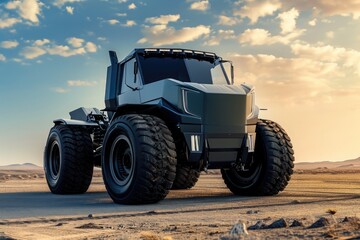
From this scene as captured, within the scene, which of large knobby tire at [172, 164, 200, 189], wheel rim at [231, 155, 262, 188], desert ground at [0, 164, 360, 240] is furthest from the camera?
large knobby tire at [172, 164, 200, 189]

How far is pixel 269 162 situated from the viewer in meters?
9.95

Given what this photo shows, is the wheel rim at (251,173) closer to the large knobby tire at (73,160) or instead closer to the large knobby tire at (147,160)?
the large knobby tire at (147,160)

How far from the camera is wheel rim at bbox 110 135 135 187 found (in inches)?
369

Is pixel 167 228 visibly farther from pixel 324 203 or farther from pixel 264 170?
pixel 264 170

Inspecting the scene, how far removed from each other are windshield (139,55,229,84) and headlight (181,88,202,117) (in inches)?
39.3

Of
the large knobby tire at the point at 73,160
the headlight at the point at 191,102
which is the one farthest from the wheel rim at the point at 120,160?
the large knobby tire at the point at 73,160

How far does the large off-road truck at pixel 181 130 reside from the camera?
8.59 m

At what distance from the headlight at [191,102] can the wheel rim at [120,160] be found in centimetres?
117

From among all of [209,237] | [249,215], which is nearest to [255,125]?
[249,215]

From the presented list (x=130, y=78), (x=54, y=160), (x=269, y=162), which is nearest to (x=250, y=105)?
(x=269, y=162)

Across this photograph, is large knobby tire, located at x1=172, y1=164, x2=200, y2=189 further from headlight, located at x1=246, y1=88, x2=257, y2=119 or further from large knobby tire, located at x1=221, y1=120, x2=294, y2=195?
headlight, located at x1=246, y1=88, x2=257, y2=119

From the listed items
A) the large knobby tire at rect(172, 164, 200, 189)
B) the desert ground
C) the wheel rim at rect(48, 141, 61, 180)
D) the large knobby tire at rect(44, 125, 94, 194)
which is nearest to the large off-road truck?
the desert ground

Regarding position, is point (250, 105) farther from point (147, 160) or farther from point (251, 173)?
point (147, 160)

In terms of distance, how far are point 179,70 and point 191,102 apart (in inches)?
50.9
